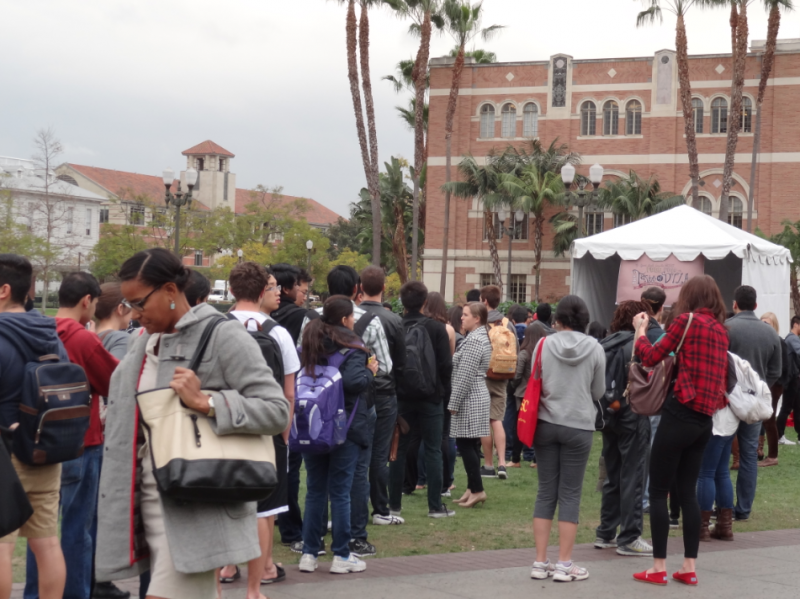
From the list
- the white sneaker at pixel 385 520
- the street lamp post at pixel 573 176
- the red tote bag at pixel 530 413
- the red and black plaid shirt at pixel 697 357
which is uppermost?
the street lamp post at pixel 573 176

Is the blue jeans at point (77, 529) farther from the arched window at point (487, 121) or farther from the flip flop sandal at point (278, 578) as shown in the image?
the arched window at point (487, 121)

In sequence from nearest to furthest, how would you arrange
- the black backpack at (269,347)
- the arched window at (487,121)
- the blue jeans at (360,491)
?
the black backpack at (269,347), the blue jeans at (360,491), the arched window at (487,121)

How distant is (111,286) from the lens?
18.9 ft

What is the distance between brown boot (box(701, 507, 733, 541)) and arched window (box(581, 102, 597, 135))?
37331 millimetres

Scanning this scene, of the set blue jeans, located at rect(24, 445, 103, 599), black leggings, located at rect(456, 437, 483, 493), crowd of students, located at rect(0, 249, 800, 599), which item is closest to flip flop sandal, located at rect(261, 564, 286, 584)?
crowd of students, located at rect(0, 249, 800, 599)

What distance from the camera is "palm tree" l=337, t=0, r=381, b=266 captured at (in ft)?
116

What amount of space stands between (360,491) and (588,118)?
39.1 m

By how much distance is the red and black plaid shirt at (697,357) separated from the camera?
5.93 metres

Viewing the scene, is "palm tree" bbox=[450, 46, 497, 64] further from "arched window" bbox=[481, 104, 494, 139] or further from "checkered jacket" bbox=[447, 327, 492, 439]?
"checkered jacket" bbox=[447, 327, 492, 439]

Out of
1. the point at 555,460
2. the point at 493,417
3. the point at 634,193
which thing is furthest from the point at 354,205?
the point at 555,460

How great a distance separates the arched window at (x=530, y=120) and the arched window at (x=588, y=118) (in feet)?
6.95

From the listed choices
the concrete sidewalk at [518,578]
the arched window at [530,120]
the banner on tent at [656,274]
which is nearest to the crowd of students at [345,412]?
the concrete sidewalk at [518,578]

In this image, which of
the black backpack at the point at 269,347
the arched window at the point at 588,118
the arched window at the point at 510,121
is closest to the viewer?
the black backpack at the point at 269,347

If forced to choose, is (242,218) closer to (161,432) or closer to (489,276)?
(489,276)
